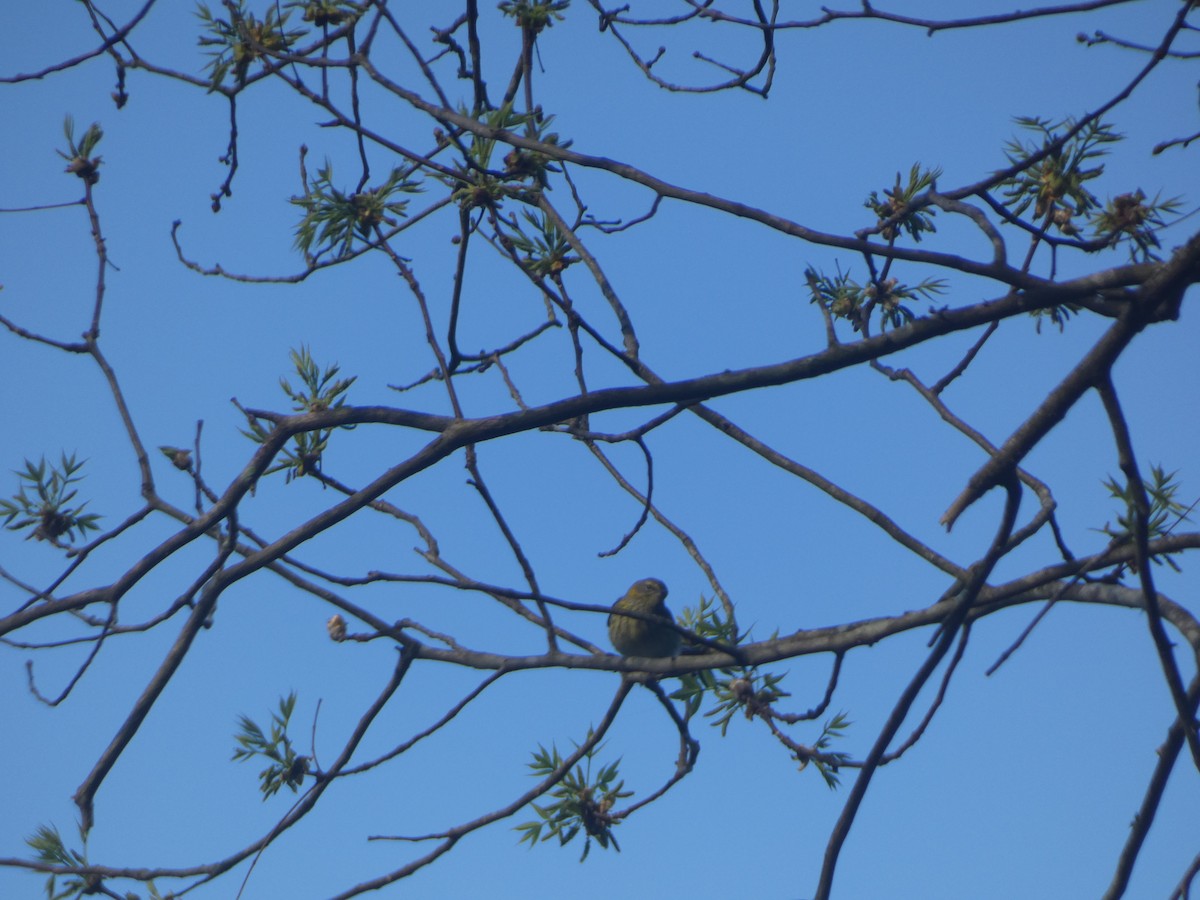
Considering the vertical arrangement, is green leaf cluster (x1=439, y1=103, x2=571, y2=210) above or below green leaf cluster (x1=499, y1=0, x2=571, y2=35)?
below

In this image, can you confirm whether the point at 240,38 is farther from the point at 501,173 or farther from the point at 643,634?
the point at 643,634

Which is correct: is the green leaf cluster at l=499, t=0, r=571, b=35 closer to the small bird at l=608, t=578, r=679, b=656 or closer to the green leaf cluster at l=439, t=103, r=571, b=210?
the green leaf cluster at l=439, t=103, r=571, b=210

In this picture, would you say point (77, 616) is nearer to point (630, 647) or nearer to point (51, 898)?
point (51, 898)

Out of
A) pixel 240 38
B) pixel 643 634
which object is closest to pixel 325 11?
pixel 240 38

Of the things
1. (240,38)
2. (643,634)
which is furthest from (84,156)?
(643,634)

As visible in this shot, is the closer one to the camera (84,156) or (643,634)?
(84,156)

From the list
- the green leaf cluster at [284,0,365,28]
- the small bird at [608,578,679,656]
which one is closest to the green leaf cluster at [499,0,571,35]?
the green leaf cluster at [284,0,365,28]

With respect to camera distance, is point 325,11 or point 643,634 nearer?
point 325,11

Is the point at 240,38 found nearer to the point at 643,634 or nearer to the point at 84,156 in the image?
the point at 84,156

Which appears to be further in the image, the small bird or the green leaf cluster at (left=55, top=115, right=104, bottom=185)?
the small bird

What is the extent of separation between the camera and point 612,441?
9.82 ft

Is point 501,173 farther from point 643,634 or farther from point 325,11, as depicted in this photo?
point 643,634

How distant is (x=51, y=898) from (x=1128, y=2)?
308 cm

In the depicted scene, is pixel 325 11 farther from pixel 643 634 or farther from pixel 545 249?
pixel 643 634
